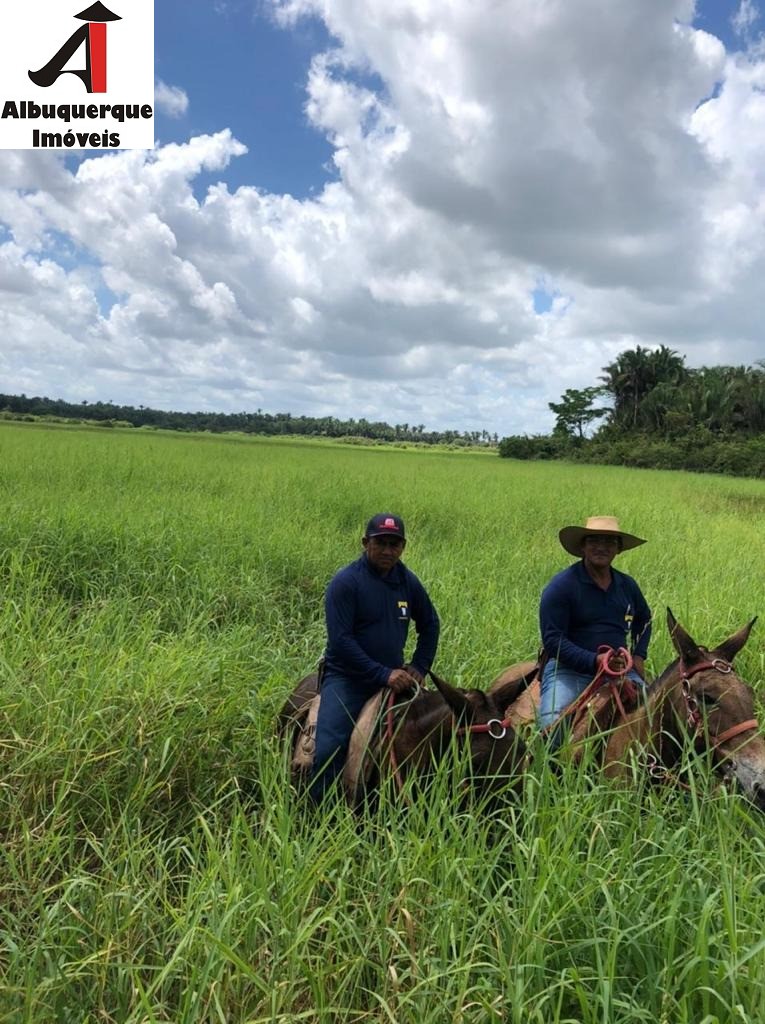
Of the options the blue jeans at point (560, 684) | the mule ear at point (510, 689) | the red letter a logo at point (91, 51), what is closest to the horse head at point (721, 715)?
the blue jeans at point (560, 684)

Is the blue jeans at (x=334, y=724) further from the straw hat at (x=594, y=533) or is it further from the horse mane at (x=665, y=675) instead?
the straw hat at (x=594, y=533)

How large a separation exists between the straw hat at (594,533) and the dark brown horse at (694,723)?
0.74 metres

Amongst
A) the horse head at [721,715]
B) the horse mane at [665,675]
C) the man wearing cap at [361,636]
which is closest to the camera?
the horse head at [721,715]

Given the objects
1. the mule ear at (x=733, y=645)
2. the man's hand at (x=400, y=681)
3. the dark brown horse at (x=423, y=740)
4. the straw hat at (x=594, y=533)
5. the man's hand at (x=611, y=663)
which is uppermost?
the straw hat at (x=594, y=533)

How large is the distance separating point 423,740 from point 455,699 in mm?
279

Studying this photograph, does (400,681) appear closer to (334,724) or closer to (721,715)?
(334,724)

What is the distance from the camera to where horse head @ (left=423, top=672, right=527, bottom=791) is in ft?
7.64

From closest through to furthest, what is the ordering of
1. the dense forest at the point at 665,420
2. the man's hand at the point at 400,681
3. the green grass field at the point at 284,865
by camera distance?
the green grass field at the point at 284,865
the man's hand at the point at 400,681
the dense forest at the point at 665,420

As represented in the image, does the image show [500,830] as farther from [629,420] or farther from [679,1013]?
[629,420]

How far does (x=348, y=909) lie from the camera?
2.10 meters

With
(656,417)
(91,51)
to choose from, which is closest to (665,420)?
(656,417)

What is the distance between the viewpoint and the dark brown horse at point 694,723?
2162 mm

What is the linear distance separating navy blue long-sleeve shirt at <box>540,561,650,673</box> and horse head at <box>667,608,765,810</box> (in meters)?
0.78

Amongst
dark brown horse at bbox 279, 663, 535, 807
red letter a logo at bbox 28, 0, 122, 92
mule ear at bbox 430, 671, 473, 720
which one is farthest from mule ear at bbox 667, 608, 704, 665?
red letter a logo at bbox 28, 0, 122, 92
